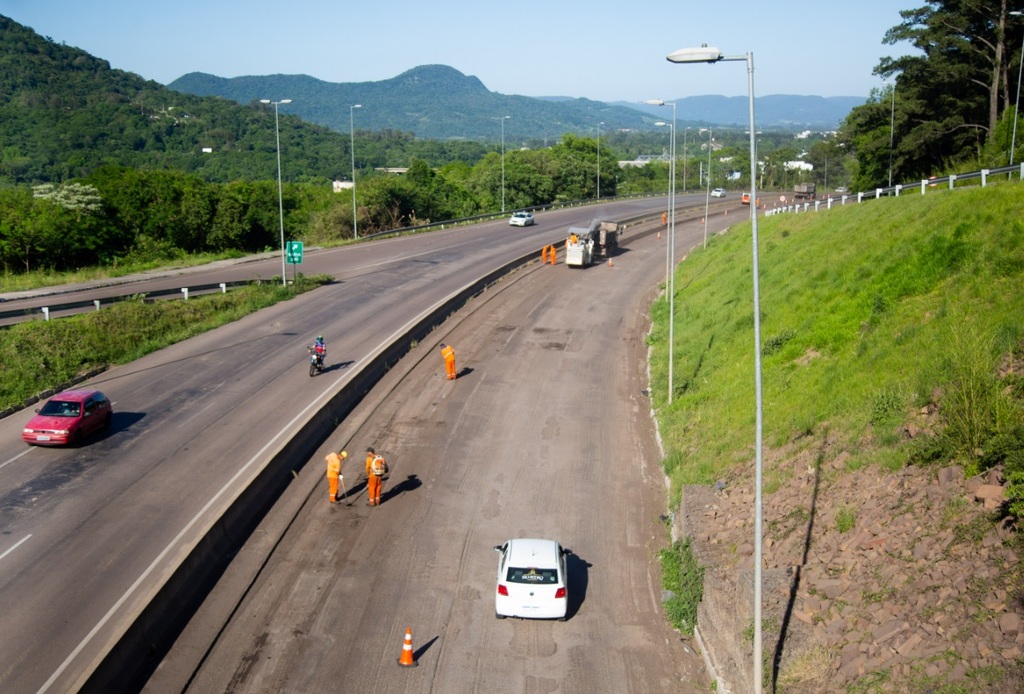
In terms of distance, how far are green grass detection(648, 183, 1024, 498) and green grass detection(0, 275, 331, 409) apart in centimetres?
2195

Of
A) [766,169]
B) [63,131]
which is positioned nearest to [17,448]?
[63,131]

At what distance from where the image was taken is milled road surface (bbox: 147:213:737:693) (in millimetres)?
16469

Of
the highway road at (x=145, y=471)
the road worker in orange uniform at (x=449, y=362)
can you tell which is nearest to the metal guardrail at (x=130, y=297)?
the highway road at (x=145, y=471)

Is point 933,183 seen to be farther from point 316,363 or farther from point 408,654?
point 408,654

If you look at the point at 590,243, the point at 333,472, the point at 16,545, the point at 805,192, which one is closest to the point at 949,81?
the point at 590,243

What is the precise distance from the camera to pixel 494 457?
2694cm

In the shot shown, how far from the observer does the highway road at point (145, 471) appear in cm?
1702

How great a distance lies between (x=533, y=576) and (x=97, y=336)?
26.4m

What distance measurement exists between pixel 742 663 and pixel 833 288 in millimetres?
17252

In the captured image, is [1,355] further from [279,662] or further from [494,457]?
[279,662]

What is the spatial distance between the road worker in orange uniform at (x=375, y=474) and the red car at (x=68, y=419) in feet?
32.1

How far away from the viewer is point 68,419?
26.1 m

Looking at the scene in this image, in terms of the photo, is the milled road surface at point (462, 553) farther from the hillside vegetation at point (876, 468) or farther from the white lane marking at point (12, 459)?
the white lane marking at point (12, 459)

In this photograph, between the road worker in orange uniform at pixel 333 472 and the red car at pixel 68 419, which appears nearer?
the road worker in orange uniform at pixel 333 472
